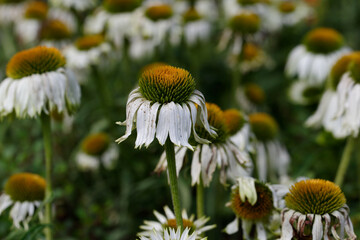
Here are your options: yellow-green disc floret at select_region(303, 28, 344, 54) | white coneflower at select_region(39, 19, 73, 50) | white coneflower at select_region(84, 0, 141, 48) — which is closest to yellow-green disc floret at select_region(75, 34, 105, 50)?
white coneflower at select_region(84, 0, 141, 48)

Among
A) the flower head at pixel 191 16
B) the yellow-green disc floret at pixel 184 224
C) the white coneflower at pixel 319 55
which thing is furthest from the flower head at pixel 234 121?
the flower head at pixel 191 16

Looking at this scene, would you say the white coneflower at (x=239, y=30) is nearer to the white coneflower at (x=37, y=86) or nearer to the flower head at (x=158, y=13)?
the flower head at (x=158, y=13)

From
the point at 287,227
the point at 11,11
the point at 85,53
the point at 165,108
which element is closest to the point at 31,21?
the point at 11,11

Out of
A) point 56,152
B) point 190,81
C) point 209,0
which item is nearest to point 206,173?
point 190,81

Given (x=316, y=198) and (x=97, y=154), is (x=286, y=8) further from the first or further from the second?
(x=316, y=198)

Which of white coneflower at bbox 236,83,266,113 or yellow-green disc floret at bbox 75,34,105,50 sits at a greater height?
yellow-green disc floret at bbox 75,34,105,50

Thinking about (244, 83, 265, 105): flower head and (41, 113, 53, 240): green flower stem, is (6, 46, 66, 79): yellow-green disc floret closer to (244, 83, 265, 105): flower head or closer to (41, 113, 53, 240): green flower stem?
(41, 113, 53, 240): green flower stem
